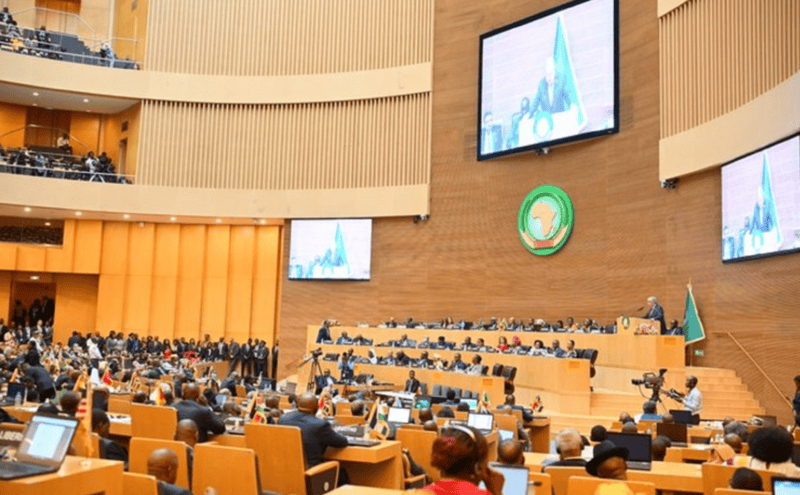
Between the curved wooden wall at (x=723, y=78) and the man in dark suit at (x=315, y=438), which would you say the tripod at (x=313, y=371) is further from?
the man in dark suit at (x=315, y=438)

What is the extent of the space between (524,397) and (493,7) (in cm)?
1247

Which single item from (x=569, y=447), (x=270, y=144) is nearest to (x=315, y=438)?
(x=569, y=447)

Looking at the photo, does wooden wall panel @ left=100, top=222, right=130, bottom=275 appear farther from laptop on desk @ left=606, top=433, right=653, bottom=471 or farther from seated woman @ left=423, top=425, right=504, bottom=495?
seated woman @ left=423, top=425, right=504, bottom=495

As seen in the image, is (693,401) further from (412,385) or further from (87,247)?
(87,247)

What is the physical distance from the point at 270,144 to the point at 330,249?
433cm

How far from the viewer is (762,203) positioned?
1492 centimetres

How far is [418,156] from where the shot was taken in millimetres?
25641

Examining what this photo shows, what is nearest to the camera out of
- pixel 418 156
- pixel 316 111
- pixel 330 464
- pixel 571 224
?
pixel 330 464

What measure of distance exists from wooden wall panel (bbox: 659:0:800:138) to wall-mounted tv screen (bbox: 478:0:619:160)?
4.94 feet

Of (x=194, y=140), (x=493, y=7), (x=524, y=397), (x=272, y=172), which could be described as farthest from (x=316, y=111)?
(x=524, y=397)

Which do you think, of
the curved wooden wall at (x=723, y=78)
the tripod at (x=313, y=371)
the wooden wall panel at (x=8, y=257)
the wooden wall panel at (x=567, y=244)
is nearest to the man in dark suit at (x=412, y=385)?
the tripod at (x=313, y=371)

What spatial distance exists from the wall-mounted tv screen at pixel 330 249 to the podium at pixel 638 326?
1074 cm

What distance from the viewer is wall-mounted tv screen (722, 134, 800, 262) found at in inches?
549

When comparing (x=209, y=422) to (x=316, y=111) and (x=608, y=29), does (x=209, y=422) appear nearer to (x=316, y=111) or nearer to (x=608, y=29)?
(x=608, y=29)
